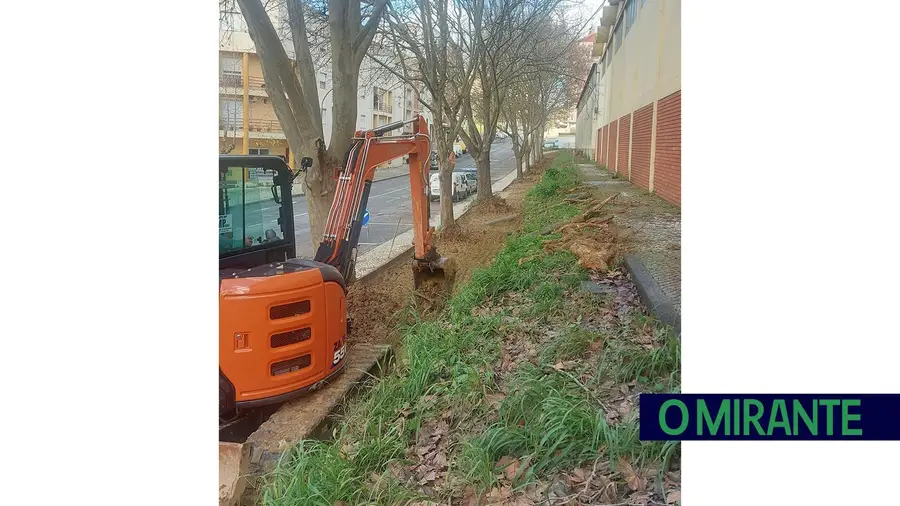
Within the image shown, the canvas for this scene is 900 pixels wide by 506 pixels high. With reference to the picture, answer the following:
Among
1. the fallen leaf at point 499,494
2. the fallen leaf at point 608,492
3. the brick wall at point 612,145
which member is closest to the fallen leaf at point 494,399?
the fallen leaf at point 499,494

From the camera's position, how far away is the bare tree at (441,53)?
962 centimetres

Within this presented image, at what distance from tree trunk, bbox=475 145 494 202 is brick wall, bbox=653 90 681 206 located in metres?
6.18

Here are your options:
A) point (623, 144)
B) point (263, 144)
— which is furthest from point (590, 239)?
point (623, 144)

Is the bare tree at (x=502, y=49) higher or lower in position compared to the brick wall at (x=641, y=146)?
higher

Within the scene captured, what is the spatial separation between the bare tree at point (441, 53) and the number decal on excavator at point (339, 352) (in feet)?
19.9

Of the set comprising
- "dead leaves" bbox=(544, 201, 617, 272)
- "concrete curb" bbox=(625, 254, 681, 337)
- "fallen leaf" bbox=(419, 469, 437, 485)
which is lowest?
"fallen leaf" bbox=(419, 469, 437, 485)

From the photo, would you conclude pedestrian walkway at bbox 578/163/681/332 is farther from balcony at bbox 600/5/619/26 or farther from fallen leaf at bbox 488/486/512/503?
balcony at bbox 600/5/619/26

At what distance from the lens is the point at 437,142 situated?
11.1 m

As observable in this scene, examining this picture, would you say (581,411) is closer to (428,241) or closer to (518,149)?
(428,241)

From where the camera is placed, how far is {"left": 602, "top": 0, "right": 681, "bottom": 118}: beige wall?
4.60 meters

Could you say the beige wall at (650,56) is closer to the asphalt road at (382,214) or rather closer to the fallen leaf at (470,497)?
the fallen leaf at (470,497)

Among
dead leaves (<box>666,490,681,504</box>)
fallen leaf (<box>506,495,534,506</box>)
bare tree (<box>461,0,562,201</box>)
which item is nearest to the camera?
dead leaves (<box>666,490,681,504</box>)

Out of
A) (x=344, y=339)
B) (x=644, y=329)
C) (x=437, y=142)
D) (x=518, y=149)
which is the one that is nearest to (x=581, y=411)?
(x=644, y=329)
